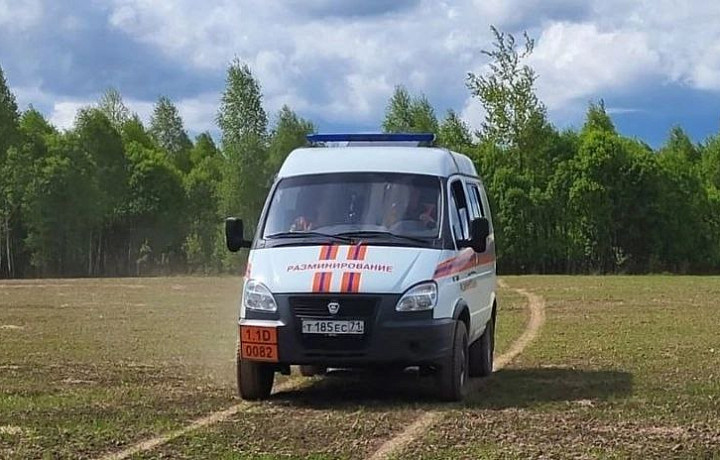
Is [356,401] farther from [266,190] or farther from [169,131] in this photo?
[169,131]

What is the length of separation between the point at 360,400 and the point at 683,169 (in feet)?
233

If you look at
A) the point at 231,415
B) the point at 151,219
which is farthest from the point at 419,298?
the point at 151,219

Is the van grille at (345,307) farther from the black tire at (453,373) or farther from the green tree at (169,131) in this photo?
the green tree at (169,131)

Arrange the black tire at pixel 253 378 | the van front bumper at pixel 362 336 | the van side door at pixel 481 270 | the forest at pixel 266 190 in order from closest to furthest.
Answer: the van front bumper at pixel 362 336 → the black tire at pixel 253 378 → the van side door at pixel 481 270 → the forest at pixel 266 190

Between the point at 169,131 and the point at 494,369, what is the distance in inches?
3871

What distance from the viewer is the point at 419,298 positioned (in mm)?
11023

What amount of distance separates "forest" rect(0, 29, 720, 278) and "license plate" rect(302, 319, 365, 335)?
60.4 metres

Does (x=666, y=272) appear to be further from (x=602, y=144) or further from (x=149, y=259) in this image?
(x=149, y=259)

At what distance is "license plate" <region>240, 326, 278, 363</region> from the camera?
36.5 feet

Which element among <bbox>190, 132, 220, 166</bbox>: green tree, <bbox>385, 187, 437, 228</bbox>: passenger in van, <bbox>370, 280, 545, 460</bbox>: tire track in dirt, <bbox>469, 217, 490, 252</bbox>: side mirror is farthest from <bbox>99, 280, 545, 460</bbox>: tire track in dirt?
<bbox>190, 132, 220, 166</bbox>: green tree

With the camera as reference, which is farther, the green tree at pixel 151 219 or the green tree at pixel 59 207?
the green tree at pixel 151 219

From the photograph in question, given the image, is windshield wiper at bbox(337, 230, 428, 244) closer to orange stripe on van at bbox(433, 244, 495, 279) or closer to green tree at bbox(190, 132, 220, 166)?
orange stripe on van at bbox(433, 244, 495, 279)

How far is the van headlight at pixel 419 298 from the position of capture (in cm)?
1095

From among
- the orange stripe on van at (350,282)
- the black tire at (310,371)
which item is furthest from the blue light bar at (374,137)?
the orange stripe on van at (350,282)
